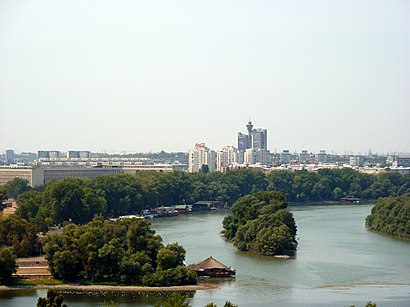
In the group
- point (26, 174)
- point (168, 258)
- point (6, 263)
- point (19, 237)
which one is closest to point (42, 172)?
point (26, 174)

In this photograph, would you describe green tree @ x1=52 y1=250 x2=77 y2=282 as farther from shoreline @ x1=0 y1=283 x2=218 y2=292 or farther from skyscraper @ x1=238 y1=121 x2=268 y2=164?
skyscraper @ x1=238 y1=121 x2=268 y2=164

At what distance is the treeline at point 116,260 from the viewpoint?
18047 millimetres

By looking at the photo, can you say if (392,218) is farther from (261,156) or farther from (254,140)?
(254,140)

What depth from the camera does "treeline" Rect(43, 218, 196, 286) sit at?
1805 centimetres

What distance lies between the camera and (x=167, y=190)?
40969 mm

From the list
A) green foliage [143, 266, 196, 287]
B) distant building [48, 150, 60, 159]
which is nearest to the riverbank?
green foliage [143, 266, 196, 287]

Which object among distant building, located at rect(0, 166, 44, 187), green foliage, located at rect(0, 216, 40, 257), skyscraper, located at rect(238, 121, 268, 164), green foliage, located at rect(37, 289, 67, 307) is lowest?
green foliage, located at rect(37, 289, 67, 307)

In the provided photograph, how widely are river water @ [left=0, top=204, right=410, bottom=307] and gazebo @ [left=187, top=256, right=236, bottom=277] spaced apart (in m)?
0.33

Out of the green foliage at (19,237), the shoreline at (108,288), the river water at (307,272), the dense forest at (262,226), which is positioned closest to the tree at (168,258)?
the shoreline at (108,288)

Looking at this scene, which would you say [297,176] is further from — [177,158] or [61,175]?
[177,158]

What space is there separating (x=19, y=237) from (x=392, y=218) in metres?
13.3

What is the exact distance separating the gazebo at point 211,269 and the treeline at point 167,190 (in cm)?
578

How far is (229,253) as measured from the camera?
23.2 meters

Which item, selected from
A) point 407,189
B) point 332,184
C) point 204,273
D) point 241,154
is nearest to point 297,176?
point 332,184
